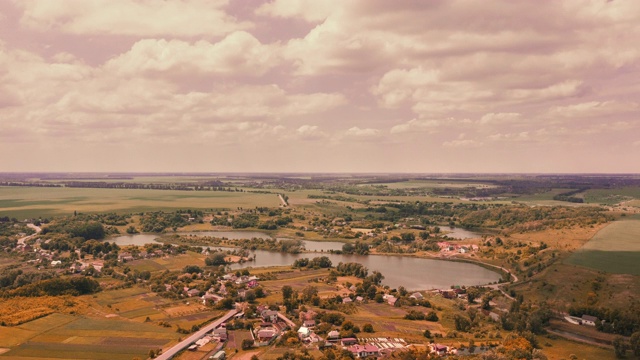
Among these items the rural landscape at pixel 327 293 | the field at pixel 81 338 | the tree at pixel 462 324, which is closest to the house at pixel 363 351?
the rural landscape at pixel 327 293

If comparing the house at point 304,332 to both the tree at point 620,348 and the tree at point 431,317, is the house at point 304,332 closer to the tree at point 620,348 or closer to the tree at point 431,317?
the tree at point 431,317

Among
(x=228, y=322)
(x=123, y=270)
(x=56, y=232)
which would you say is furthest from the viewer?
(x=56, y=232)

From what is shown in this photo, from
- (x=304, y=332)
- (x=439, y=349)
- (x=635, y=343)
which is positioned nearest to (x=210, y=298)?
(x=304, y=332)

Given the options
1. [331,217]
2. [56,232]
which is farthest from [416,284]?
[56,232]

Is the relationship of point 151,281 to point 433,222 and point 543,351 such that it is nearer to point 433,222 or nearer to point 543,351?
point 543,351

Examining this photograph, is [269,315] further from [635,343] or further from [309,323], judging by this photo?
[635,343]
